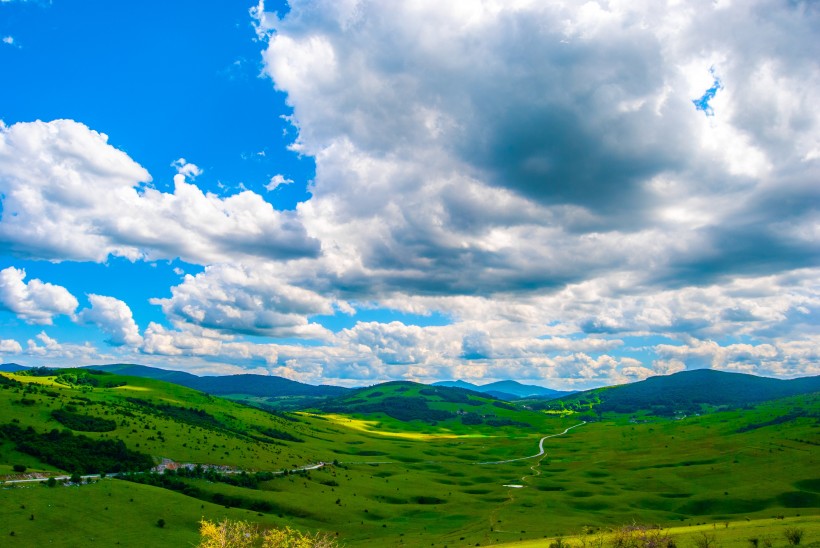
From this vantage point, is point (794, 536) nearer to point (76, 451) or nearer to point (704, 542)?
point (704, 542)

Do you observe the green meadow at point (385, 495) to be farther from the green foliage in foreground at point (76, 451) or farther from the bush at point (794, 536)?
the green foliage in foreground at point (76, 451)

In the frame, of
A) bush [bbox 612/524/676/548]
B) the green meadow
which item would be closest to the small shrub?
the green meadow

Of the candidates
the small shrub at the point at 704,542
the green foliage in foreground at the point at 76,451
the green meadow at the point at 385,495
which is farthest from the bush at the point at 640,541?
the green foliage in foreground at the point at 76,451

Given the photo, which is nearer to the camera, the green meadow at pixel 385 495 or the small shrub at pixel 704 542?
the small shrub at pixel 704 542

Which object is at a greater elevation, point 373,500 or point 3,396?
point 3,396

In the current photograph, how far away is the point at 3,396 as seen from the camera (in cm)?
14550

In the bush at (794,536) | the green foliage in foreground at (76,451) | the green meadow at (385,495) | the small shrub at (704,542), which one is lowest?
the green meadow at (385,495)

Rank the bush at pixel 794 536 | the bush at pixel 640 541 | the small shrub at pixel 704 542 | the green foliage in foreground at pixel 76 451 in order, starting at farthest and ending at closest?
the green foliage in foreground at pixel 76 451, the small shrub at pixel 704 542, the bush at pixel 640 541, the bush at pixel 794 536

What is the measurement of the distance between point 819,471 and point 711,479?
1106 inches

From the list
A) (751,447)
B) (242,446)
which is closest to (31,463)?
(242,446)

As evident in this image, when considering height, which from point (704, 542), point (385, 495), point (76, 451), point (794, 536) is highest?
point (794, 536)

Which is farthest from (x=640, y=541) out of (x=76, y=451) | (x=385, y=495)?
(x=76, y=451)

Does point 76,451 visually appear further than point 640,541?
Yes

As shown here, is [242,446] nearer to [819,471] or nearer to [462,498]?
[462,498]
